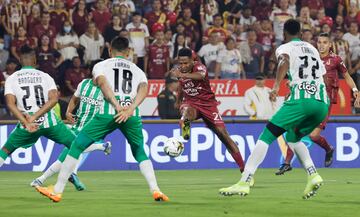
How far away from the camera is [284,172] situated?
20.5 metres

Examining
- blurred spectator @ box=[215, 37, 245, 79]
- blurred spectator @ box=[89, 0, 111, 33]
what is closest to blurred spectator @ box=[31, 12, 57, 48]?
blurred spectator @ box=[89, 0, 111, 33]

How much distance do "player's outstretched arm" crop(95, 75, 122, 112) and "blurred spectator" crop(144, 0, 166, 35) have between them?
14397 mm

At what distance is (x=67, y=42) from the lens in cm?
2631

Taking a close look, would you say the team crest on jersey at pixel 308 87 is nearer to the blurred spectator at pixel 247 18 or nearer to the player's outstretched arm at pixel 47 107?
the player's outstretched arm at pixel 47 107

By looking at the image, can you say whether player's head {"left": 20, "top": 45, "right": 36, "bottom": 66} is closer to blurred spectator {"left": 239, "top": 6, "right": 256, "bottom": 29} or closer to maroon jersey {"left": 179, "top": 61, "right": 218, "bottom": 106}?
maroon jersey {"left": 179, "top": 61, "right": 218, "bottom": 106}

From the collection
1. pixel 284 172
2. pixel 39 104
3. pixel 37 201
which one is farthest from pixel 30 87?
pixel 284 172

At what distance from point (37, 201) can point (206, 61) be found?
1326 centimetres

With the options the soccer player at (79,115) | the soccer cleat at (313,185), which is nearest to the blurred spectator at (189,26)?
the soccer player at (79,115)

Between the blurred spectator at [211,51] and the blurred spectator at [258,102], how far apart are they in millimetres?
1961

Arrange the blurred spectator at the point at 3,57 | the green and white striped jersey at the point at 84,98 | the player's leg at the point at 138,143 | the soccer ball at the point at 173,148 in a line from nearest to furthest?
the player's leg at the point at 138,143 → the green and white striped jersey at the point at 84,98 → the soccer ball at the point at 173,148 → the blurred spectator at the point at 3,57

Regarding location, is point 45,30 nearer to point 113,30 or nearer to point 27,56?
point 113,30

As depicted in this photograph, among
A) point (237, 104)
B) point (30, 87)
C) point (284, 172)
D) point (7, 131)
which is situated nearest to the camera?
point (30, 87)

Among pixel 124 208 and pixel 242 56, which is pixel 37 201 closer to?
pixel 124 208

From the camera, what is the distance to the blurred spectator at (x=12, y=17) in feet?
86.4
